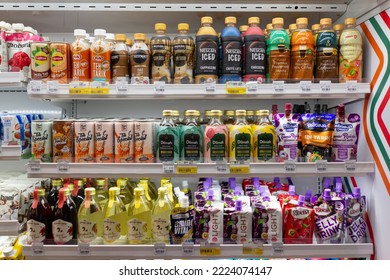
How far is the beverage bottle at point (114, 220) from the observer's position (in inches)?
A: 84.0

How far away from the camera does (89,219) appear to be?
213cm

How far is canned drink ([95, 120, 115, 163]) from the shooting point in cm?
220

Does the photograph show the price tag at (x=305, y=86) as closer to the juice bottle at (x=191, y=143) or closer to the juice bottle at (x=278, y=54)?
the juice bottle at (x=278, y=54)

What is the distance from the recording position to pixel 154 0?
238 centimetres

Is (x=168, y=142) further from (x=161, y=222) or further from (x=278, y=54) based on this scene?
(x=278, y=54)

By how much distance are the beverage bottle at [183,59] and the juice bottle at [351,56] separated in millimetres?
821

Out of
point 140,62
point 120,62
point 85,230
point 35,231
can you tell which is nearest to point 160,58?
point 140,62

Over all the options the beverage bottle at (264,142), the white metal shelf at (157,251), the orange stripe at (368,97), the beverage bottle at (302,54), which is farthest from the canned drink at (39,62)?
the orange stripe at (368,97)

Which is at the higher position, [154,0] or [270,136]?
[154,0]

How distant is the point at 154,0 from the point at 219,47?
0.49 meters

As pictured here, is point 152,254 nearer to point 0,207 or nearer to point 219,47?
point 0,207

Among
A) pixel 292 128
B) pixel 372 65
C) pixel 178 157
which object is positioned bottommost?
pixel 178 157

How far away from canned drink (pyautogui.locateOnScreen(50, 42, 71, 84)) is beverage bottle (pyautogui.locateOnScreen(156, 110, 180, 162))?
22.8 inches
